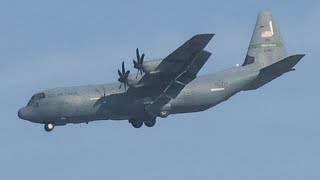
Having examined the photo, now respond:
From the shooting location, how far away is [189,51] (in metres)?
51.1

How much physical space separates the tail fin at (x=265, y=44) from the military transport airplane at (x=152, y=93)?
293cm

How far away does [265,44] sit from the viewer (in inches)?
2327

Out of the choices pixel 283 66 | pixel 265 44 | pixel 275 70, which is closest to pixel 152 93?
pixel 275 70

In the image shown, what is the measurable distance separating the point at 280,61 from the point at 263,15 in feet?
23.1

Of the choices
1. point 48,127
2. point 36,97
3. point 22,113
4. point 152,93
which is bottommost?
point 48,127

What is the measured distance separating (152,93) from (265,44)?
9.12 meters

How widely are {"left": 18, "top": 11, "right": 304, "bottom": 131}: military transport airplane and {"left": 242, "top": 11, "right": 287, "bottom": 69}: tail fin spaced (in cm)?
293

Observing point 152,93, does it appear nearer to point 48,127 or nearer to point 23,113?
point 48,127

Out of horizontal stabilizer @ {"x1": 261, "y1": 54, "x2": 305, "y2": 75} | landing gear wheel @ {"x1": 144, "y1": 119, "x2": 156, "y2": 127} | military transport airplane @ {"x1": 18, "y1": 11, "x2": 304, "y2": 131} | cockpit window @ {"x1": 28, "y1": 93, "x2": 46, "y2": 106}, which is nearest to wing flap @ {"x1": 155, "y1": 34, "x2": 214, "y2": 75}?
military transport airplane @ {"x1": 18, "y1": 11, "x2": 304, "y2": 131}

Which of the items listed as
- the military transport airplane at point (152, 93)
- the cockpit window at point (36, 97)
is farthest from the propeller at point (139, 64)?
the cockpit window at point (36, 97)

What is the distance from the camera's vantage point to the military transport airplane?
5209 cm

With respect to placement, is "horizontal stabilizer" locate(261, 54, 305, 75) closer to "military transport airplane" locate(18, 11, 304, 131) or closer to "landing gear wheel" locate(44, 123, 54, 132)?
"military transport airplane" locate(18, 11, 304, 131)

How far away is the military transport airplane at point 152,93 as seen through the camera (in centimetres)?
5209

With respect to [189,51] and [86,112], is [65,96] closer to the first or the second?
[86,112]
